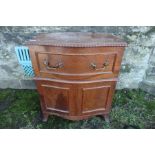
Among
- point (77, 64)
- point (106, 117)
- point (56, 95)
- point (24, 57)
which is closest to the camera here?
point (77, 64)

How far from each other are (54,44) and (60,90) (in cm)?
46

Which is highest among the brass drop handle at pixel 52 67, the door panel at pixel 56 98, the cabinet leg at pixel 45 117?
the brass drop handle at pixel 52 67

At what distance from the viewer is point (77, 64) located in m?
1.42

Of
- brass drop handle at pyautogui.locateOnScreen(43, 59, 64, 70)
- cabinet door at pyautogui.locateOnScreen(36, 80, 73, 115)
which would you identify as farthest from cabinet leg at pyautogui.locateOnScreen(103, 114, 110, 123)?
brass drop handle at pyautogui.locateOnScreen(43, 59, 64, 70)

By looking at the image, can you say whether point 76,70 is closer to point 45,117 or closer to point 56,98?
point 56,98

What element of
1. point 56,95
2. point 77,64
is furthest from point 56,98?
point 77,64

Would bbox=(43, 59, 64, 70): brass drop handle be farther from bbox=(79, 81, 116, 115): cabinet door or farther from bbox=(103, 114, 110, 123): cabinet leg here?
bbox=(103, 114, 110, 123): cabinet leg

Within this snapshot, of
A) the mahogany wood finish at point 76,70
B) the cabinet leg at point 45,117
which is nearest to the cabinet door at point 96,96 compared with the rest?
the mahogany wood finish at point 76,70

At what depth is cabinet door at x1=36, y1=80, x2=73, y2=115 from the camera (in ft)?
5.24

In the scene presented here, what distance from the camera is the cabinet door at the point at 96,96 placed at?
159 cm

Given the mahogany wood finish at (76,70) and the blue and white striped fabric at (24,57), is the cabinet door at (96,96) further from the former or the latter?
the blue and white striped fabric at (24,57)

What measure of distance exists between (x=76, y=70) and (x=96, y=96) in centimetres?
38

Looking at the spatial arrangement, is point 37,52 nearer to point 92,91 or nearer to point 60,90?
point 60,90

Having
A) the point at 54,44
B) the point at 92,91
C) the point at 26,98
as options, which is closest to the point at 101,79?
the point at 92,91
